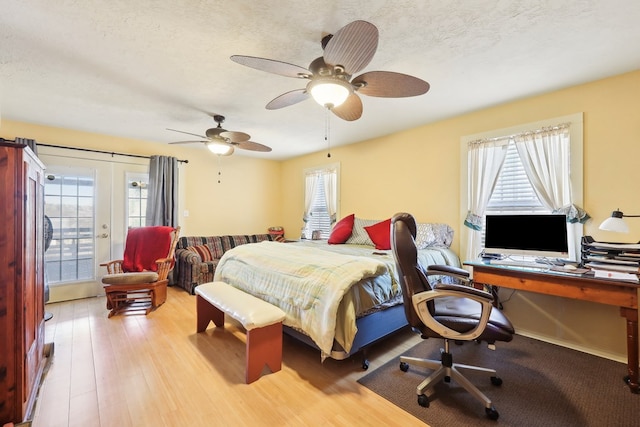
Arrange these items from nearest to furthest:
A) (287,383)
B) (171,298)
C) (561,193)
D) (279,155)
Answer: (287,383) → (561,193) → (171,298) → (279,155)

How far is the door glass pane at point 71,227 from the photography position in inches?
149

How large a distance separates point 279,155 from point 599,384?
5294mm

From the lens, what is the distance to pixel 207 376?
2.04 meters

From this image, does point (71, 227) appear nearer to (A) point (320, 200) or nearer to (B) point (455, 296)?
(A) point (320, 200)

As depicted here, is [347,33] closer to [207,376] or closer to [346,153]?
[207,376]

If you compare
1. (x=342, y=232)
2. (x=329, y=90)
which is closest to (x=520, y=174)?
(x=342, y=232)

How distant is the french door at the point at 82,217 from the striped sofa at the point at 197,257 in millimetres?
897

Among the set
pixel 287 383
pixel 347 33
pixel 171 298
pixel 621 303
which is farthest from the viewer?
pixel 171 298

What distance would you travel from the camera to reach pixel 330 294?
1982 mm

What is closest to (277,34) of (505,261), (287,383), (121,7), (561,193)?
(121,7)

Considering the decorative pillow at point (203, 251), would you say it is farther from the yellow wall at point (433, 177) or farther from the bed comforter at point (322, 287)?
the bed comforter at point (322, 287)

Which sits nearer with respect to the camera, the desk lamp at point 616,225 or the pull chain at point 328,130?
the desk lamp at point 616,225

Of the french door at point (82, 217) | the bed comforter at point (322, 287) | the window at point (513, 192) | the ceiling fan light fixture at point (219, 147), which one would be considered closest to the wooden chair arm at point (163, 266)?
the french door at point (82, 217)

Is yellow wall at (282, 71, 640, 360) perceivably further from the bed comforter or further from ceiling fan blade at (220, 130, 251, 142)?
ceiling fan blade at (220, 130, 251, 142)
